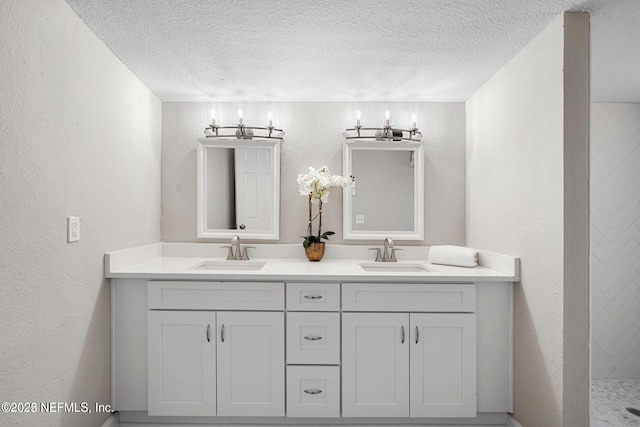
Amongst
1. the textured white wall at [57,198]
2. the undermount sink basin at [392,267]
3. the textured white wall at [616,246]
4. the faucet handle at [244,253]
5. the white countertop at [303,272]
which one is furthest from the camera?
the textured white wall at [616,246]

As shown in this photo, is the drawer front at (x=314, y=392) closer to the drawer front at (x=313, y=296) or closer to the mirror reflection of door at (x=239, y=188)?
the drawer front at (x=313, y=296)

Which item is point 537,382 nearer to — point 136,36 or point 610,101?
point 610,101

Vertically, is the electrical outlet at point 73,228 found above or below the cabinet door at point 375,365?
above

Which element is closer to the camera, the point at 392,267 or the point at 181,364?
the point at 181,364

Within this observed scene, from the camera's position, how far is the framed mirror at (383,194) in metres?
2.59

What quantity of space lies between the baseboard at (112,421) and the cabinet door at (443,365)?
155 cm

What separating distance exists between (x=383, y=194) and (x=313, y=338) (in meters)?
1.13

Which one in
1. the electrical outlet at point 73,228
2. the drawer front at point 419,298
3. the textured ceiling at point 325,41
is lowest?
the drawer front at point 419,298

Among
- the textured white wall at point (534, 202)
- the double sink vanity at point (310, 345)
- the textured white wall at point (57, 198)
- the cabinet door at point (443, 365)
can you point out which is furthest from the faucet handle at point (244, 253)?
the textured white wall at point (534, 202)

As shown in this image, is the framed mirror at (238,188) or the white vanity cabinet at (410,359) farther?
the framed mirror at (238,188)

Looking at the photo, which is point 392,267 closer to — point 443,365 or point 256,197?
point 443,365

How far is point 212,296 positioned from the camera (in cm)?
192

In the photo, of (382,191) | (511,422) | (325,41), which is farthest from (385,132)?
(511,422)

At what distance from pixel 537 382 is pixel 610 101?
212 cm
